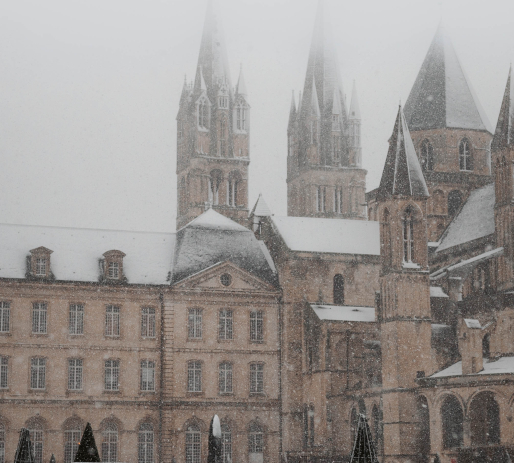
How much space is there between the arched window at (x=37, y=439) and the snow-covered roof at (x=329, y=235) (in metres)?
16.9

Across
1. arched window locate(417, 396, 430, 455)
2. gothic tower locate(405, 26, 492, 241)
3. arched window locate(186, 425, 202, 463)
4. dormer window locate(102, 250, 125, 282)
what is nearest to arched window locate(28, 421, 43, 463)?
arched window locate(186, 425, 202, 463)

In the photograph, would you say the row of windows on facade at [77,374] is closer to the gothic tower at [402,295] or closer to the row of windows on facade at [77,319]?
the row of windows on facade at [77,319]

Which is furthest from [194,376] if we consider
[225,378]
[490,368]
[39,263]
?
[490,368]

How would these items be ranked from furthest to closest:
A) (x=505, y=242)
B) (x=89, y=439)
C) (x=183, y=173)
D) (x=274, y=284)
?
(x=183, y=173), (x=274, y=284), (x=505, y=242), (x=89, y=439)

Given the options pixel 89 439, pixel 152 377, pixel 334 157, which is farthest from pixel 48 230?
pixel 89 439

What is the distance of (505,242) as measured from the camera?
57344 mm

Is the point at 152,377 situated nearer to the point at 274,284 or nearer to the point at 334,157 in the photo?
the point at 274,284

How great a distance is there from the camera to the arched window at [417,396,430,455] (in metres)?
52.4

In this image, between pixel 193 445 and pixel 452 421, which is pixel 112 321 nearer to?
pixel 193 445

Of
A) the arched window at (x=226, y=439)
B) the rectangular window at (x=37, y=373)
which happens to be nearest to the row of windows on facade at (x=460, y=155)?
the arched window at (x=226, y=439)

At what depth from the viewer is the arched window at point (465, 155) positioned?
6950 centimetres

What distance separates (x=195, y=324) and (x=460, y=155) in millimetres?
21522

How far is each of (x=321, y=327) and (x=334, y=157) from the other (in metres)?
31.4

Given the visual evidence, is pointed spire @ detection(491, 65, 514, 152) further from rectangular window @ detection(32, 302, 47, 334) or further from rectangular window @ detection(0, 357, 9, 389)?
rectangular window @ detection(0, 357, 9, 389)
